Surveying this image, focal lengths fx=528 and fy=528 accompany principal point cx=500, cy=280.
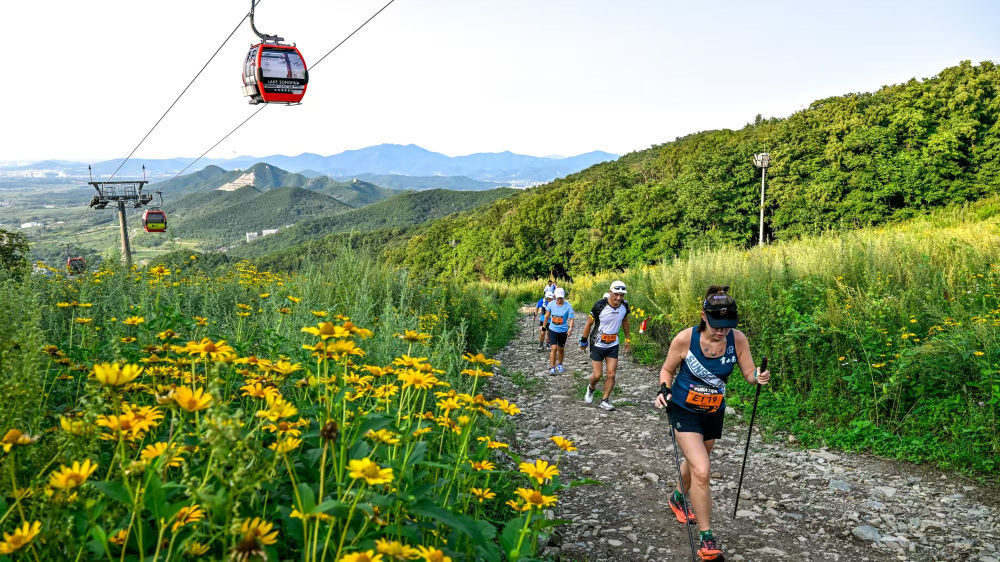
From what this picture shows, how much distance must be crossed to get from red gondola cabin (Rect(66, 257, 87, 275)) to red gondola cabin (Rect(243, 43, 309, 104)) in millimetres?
4754

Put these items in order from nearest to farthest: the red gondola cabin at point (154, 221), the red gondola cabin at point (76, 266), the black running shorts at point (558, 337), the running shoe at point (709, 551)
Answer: the running shoe at point (709, 551) < the red gondola cabin at point (76, 266) < the black running shorts at point (558, 337) < the red gondola cabin at point (154, 221)

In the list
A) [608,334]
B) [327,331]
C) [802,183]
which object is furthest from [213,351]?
[802,183]

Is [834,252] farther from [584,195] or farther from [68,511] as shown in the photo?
[584,195]

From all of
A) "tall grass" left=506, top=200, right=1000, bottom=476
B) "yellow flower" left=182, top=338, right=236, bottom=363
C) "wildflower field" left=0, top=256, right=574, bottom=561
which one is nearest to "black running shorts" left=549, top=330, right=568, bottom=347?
"tall grass" left=506, top=200, right=1000, bottom=476

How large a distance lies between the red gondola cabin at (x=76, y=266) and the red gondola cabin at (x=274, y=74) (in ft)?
15.6

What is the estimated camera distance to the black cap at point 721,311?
3.95 meters

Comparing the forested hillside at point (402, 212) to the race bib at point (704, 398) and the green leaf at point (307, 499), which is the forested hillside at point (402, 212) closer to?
the race bib at point (704, 398)

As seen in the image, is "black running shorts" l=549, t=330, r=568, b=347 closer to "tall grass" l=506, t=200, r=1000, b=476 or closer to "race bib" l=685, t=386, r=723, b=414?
"tall grass" l=506, t=200, r=1000, b=476

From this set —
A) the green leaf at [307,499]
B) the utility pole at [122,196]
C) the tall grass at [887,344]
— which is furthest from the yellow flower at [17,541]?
the utility pole at [122,196]

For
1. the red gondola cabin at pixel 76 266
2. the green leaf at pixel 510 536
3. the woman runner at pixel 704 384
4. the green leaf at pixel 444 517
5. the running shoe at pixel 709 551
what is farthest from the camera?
the red gondola cabin at pixel 76 266

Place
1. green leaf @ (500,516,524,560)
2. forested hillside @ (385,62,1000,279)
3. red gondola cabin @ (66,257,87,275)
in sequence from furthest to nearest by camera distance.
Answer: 1. forested hillside @ (385,62,1000,279)
2. red gondola cabin @ (66,257,87,275)
3. green leaf @ (500,516,524,560)

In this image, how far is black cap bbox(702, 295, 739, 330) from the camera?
3945mm

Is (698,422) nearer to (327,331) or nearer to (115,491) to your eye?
(327,331)

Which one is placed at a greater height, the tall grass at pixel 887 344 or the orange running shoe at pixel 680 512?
the tall grass at pixel 887 344
